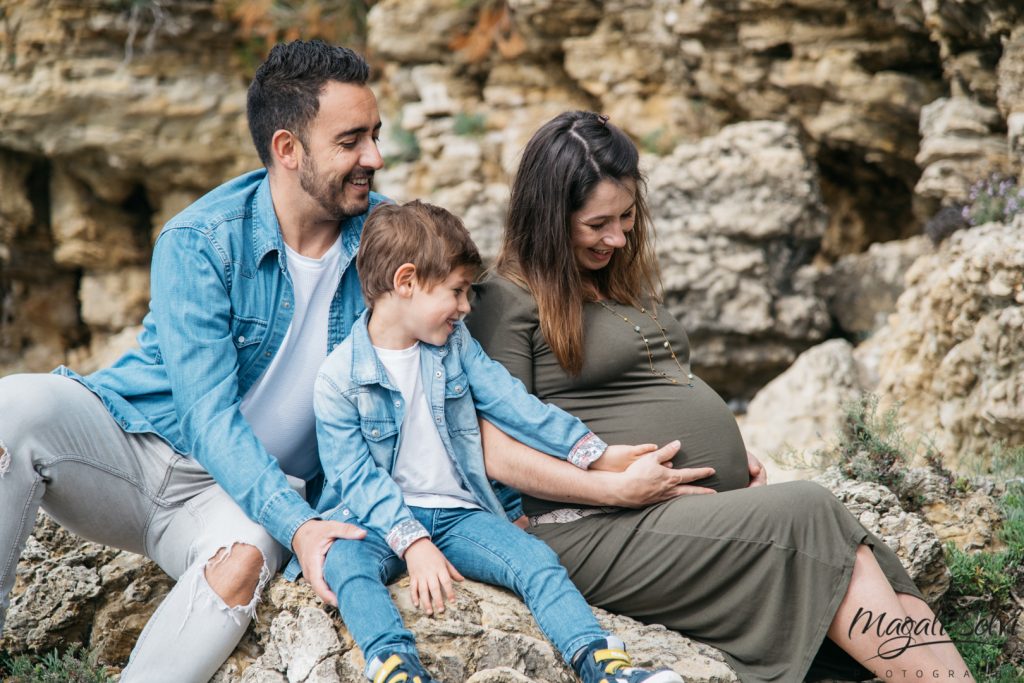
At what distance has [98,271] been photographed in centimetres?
1044

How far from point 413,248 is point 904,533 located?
1.84 meters

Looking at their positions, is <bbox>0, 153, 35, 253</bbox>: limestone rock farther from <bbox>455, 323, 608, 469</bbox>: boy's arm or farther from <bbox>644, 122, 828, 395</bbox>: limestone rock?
<bbox>455, 323, 608, 469</bbox>: boy's arm

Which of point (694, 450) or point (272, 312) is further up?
point (272, 312)

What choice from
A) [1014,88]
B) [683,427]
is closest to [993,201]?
[1014,88]

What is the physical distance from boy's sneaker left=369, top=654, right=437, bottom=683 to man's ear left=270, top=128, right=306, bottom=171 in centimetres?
150

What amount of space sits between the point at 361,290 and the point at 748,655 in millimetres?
1503

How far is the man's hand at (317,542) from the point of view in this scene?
8.50 feet

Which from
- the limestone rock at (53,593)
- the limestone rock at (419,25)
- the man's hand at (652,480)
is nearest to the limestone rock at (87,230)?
the limestone rock at (419,25)

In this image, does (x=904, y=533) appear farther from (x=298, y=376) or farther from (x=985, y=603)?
(x=298, y=376)

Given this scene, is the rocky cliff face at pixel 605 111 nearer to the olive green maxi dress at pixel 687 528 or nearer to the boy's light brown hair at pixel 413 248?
→ the olive green maxi dress at pixel 687 528

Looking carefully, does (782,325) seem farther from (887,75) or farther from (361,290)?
(361,290)

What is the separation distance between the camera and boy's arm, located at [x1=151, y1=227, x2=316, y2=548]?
2.72 metres

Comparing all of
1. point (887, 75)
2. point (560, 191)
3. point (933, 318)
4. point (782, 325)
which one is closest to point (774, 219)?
point (782, 325)

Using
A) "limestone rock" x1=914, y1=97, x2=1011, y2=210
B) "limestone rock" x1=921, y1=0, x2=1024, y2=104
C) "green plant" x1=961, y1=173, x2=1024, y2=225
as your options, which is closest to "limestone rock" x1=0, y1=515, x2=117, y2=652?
"green plant" x1=961, y1=173, x2=1024, y2=225
